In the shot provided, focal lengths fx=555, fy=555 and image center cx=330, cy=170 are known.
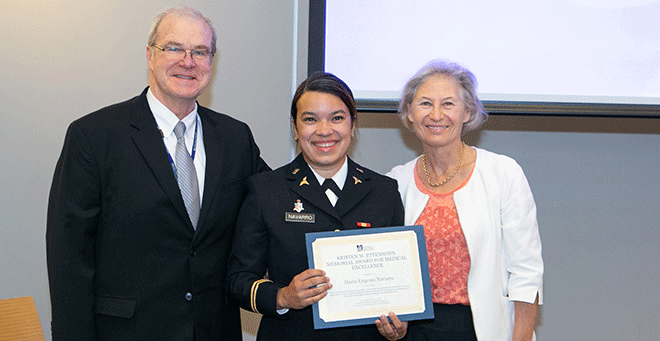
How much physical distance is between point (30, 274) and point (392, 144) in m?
2.31

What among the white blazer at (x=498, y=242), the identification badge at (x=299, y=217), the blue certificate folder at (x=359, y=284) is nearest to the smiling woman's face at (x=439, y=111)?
the white blazer at (x=498, y=242)

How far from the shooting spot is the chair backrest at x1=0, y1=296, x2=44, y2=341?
2.59 meters

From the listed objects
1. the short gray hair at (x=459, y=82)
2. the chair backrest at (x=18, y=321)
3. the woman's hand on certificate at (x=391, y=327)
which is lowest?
the chair backrest at (x=18, y=321)

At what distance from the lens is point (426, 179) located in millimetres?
2365

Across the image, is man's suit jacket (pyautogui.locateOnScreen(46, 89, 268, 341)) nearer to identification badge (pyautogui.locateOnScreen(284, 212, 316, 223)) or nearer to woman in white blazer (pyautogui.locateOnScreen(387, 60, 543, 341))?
identification badge (pyautogui.locateOnScreen(284, 212, 316, 223))

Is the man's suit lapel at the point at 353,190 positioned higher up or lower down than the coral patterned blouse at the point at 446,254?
higher up

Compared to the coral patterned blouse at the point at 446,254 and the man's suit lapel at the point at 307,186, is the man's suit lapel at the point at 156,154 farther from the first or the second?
the coral patterned blouse at the point at 446,254

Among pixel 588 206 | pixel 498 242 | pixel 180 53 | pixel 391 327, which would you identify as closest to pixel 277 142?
pixel 180 53

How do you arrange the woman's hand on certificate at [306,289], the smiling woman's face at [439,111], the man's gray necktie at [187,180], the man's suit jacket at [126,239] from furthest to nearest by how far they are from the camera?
the smiling woman's face at [439,111], the man's gray necktie at [187,180], the man's suit jacket at [126,239], the woman's hand on certificate at [306,289]

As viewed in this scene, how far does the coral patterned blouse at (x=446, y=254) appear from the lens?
2166 millimetres

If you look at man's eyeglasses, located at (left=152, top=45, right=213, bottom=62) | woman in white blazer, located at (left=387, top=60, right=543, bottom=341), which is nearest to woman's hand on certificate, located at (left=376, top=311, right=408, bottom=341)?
woman in white blazer, located at (left=387, top=60, right=543, bottom=341)

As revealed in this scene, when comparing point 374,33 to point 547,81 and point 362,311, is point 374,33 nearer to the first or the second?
point 547,81

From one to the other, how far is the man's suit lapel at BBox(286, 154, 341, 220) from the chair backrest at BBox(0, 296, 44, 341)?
1.54 meters

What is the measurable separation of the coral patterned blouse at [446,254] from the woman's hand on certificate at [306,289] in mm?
538
